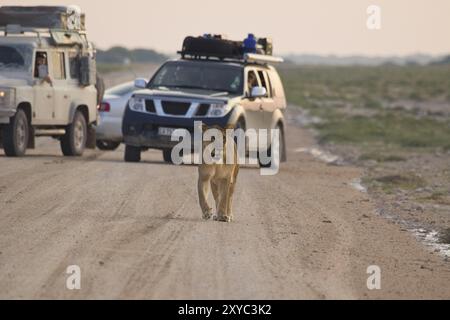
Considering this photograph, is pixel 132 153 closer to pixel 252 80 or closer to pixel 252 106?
pixel 252 106

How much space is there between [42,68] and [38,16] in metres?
1.82

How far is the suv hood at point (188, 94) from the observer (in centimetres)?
2031

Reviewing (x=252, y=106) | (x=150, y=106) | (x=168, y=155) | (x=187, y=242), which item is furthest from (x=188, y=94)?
(x=187, y=242)

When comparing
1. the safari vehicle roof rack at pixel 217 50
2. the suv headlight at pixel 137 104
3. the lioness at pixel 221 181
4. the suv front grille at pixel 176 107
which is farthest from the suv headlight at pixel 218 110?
the lioness at pixel 221 181

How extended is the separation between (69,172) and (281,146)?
597 cm

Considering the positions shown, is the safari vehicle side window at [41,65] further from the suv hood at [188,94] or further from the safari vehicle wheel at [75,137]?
the suv hood at [188,94]

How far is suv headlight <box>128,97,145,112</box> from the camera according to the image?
67.4 ft

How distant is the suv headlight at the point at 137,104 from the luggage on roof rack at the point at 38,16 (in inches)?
124

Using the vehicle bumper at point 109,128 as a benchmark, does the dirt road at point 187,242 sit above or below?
above

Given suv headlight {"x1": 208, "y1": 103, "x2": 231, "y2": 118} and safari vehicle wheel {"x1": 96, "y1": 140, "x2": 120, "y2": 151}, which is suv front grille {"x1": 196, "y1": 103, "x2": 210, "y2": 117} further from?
safari vehicle wheel {"x1": 96, "y1": 140, "x2": 120, "y2": 151}

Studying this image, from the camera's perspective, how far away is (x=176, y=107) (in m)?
20.3

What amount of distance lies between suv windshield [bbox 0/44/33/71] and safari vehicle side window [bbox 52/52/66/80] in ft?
2.41

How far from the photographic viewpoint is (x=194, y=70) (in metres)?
21.3
